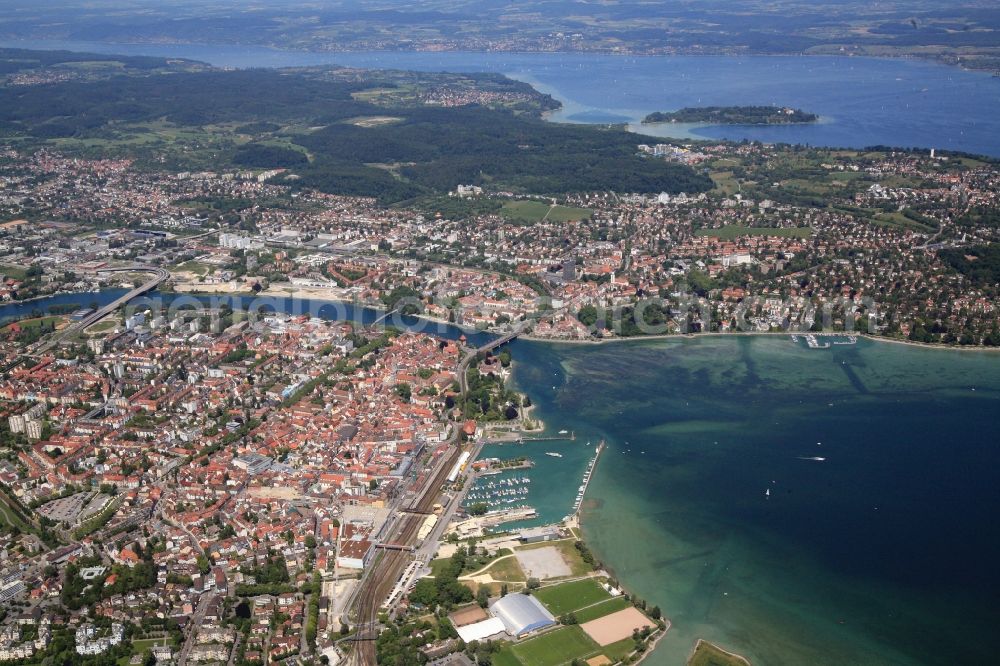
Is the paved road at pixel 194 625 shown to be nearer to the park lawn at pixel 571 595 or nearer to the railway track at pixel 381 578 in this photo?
the railway track at pixel 381 578

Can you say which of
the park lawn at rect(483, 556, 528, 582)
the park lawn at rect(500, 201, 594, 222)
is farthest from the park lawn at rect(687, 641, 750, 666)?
the park lawn at rect(500, 201, 594, 222)

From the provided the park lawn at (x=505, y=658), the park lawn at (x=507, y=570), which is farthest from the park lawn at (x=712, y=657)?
the park lawn at (x=507, y=570)

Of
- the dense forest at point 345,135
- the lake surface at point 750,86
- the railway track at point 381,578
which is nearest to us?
the railway track at point 381,578

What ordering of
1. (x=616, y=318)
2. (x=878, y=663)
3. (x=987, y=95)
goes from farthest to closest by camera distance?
(x=987, y=95) → (x=616, y=318) → (x=878, y=663)

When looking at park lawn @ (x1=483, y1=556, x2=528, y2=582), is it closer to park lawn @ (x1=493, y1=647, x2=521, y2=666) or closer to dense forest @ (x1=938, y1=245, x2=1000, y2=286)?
park lawn @ (x1=493, y1=647, x2=521, y2=666)

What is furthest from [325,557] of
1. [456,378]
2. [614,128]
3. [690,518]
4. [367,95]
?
[367,95]

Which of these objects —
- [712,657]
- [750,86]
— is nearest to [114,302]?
[712,657]

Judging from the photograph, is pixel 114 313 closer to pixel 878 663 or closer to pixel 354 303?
pixel 354 303
